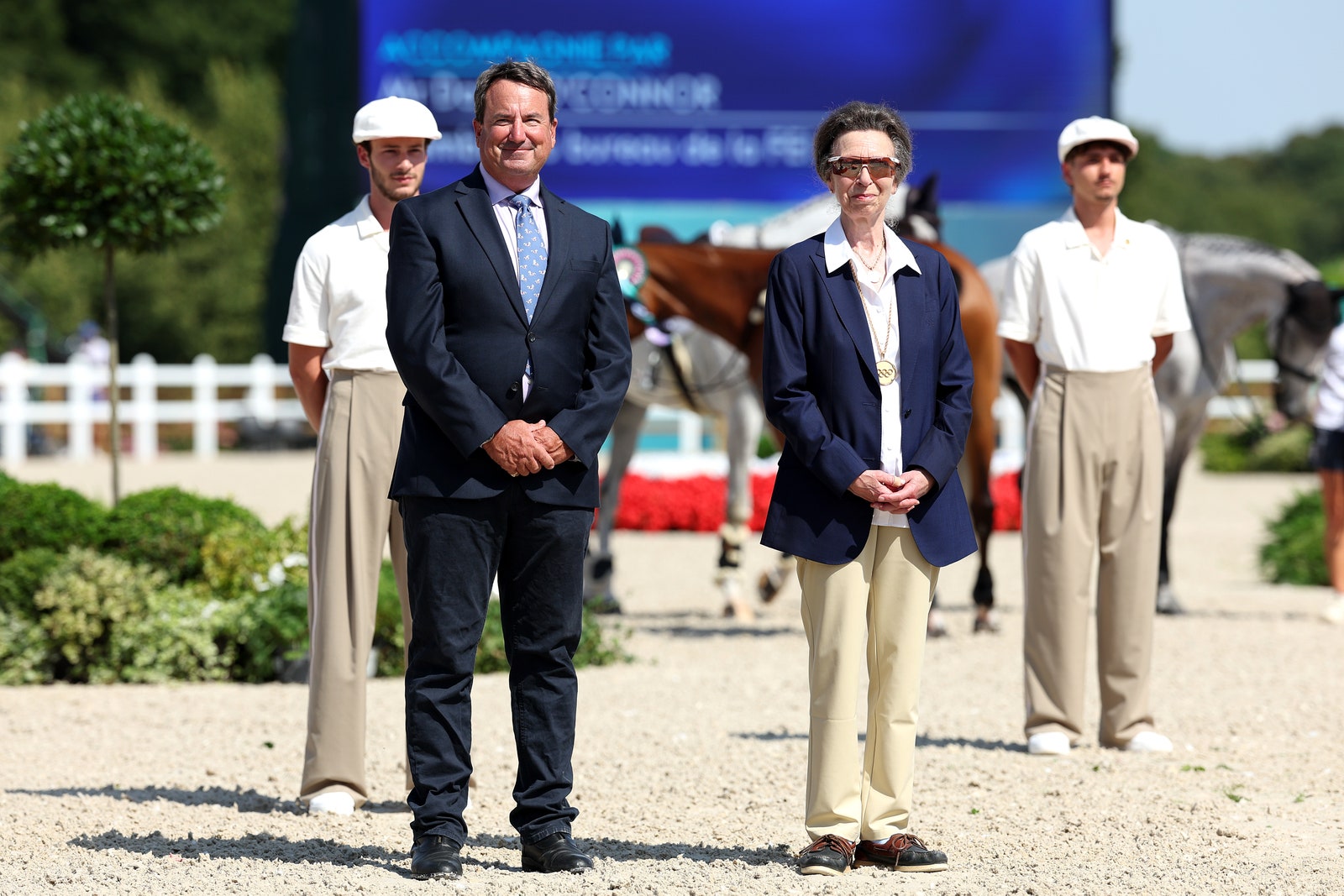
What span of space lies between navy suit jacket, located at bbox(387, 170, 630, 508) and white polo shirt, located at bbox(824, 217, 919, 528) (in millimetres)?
659

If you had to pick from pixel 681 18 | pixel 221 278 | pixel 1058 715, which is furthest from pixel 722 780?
pixel 221 278

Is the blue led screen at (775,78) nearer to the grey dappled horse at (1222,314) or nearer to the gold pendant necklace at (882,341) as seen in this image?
the grey dappled horse at (1222,314)

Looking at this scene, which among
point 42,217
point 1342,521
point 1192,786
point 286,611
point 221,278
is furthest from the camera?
point 221,278

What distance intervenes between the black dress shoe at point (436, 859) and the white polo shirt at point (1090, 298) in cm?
296

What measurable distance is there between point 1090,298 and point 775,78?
11.4 meters

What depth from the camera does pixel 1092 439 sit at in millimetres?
6172

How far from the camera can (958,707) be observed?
7262 millimetres

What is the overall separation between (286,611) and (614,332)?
12.7ft

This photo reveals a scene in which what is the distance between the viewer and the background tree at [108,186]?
8414mm

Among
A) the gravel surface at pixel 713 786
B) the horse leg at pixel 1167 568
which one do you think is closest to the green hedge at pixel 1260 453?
the horse leg at pixel 1167 568

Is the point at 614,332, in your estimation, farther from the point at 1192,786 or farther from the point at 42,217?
the point at 42,217

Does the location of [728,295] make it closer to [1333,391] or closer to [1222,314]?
[1222,314]

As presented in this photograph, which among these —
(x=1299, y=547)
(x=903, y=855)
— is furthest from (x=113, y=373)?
(x=1299, y=547)

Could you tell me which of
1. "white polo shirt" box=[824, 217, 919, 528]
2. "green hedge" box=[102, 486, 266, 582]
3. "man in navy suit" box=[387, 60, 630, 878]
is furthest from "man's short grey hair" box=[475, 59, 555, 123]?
"green hedge" box=[102, 486, 266, 582]
